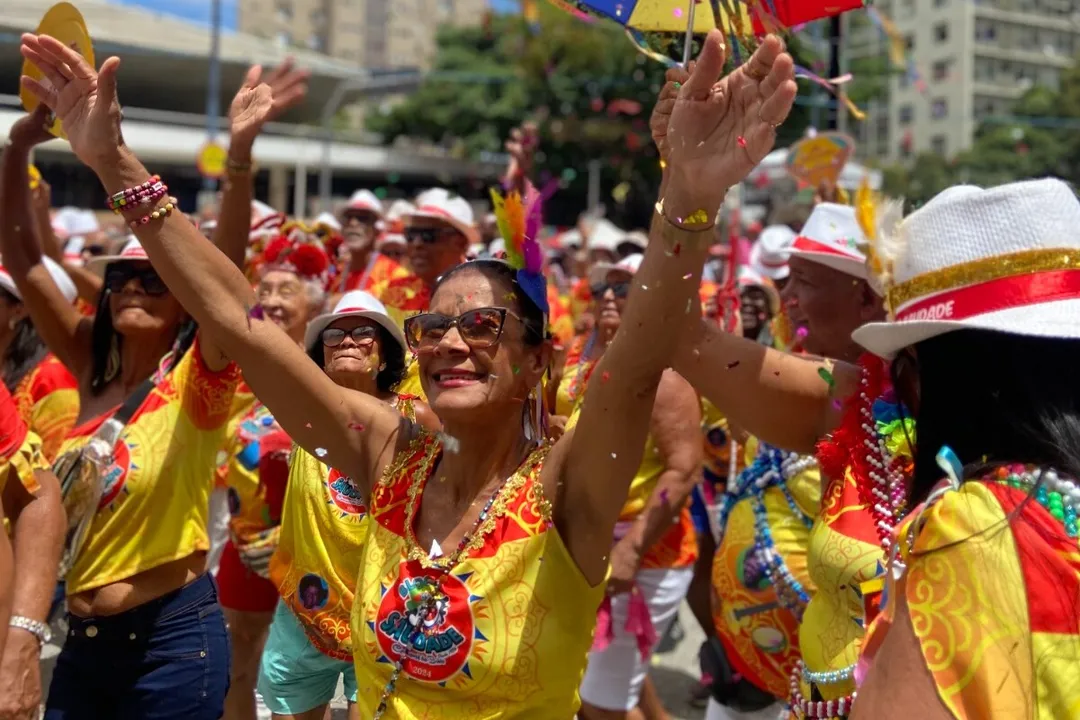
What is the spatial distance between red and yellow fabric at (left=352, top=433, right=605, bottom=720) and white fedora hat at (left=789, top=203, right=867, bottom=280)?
4.77 feet

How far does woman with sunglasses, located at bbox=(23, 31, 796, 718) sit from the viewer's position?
66.7 inches

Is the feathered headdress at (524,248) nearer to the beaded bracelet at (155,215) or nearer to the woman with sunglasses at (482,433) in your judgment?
the woman with sunglasses at (482,433)

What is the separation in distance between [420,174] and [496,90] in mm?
3706

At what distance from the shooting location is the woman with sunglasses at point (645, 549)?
400 cm

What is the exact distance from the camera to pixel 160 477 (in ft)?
10.2

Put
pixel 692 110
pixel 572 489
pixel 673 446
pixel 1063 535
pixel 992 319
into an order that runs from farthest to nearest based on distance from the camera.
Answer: pixel 673 446, pixel 572 489, pixel 692 110, pixel 992 319, pixel 1063 535

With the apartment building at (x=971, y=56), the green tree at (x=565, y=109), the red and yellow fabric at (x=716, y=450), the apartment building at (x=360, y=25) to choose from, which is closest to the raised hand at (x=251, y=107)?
the red and yellow fabric at (x=716, y=450)

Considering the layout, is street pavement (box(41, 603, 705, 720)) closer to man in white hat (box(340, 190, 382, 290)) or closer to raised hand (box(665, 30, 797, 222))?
man in white hat (box(340, 190, 382, 290))

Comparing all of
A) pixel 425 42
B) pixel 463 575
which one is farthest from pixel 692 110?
pixel 425 42

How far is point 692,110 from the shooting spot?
5.49ft

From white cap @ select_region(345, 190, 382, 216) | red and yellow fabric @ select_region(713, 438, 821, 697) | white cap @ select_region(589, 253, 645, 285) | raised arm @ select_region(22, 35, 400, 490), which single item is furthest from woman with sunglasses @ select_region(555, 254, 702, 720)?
white cap @ select_region(345, 190, 382, 216)

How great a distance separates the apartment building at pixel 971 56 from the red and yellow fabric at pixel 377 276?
5175 cm

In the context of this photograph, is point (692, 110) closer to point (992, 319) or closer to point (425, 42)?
point (992, 319)

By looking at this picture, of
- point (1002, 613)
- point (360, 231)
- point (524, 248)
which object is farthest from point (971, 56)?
point (1002, 613)
